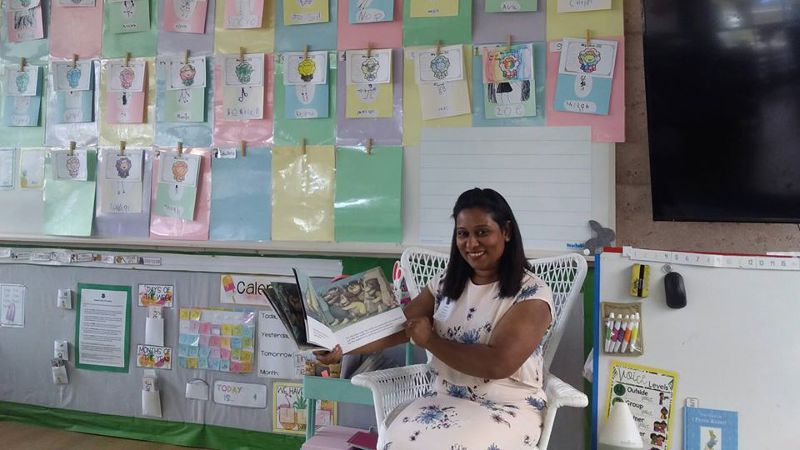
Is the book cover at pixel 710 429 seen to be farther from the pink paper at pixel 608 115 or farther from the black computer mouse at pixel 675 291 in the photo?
the pink paper at pixel 608 115

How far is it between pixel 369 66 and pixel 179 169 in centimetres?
85

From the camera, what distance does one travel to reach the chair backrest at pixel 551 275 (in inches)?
70.3

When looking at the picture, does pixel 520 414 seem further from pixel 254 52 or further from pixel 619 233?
pixel 254 52

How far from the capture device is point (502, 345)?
143 centimetres

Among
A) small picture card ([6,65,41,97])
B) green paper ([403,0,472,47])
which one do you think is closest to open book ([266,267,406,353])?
green paper ([403,0,472,47])

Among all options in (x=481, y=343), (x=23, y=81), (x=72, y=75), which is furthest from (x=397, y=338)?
(x=23, y=81)

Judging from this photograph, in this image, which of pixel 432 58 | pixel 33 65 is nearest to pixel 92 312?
pixel 33 65

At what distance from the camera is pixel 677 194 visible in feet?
6.26

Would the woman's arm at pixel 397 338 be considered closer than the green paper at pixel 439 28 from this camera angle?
Yes

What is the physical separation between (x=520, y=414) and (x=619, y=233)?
34.4 inches

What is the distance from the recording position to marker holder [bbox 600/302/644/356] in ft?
5.59

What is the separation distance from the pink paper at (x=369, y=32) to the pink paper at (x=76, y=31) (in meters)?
1.05

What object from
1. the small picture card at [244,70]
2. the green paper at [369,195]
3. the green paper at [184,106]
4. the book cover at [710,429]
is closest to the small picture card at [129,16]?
the green paper at [184,106]

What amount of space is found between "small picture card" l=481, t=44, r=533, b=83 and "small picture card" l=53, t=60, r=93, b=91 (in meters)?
1.62
